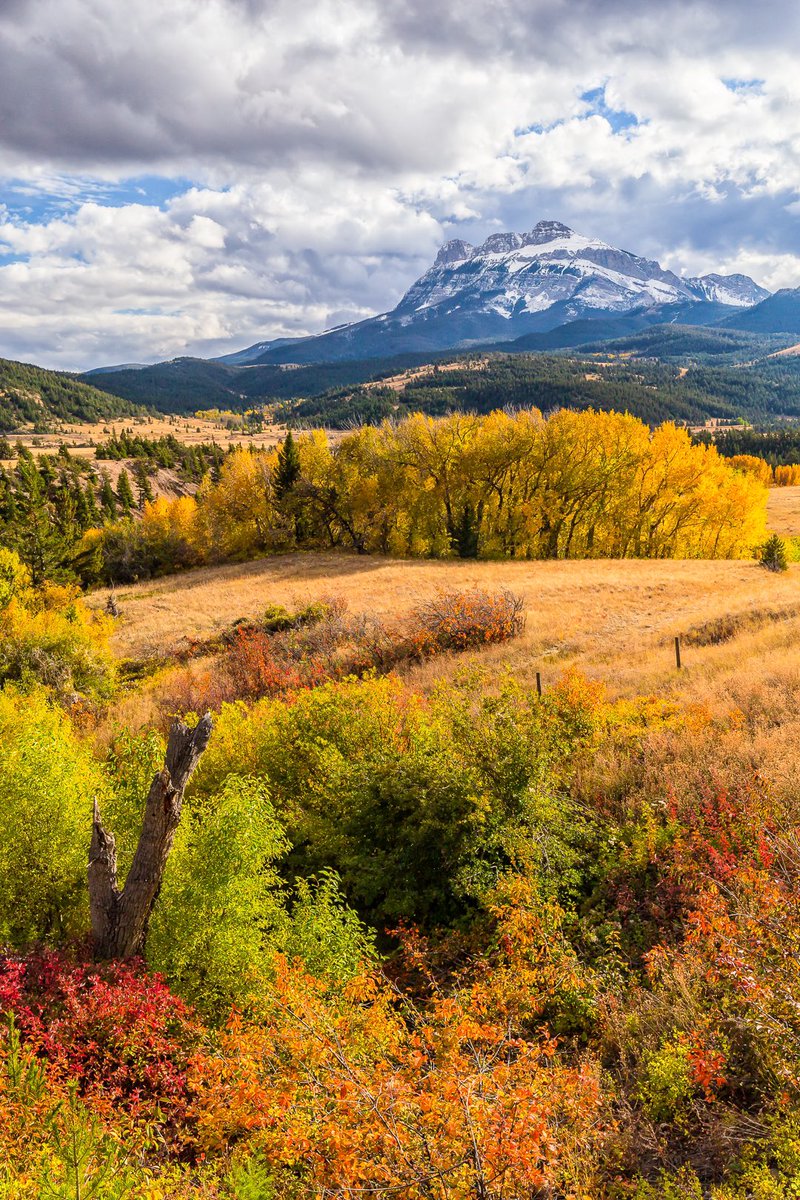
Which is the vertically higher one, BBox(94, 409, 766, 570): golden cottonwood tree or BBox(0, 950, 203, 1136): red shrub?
BBox(94, 409, 766, 570): golden cottonwood tree

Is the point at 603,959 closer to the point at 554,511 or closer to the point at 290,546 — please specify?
the point at 554,511

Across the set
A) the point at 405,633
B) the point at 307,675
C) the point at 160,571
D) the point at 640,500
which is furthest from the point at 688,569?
the point at 160,571

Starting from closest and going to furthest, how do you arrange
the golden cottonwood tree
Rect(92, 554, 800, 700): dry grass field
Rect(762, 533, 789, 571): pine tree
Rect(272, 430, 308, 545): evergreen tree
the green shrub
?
1. the green shrub
2. Rect(92, 554, 800, 700): dry grass field
3. Rect(762, 533, 789, 571): pine tree
4. the golden cottonwood tree
5. Rect(272, 430, 308, 545): evergreen tree

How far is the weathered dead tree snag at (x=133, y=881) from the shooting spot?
8.22m

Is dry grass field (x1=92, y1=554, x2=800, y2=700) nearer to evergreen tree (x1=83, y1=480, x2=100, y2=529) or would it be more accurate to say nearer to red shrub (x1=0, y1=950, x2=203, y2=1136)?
red shrub (x1=0, y1=950, x2=203, y2=1136)

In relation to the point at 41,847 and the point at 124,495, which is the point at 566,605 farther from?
the point at 124,495

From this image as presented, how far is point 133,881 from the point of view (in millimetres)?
8266

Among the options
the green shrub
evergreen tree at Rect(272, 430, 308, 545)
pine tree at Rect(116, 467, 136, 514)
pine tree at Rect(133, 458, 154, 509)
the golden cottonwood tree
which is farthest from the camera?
pine tree at Rect(133, 458, 154, 509)

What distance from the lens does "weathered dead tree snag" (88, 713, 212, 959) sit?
8.22 m

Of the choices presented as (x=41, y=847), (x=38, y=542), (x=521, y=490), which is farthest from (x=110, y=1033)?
(x=38, y=542)

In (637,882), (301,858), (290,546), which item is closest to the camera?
(637,882)

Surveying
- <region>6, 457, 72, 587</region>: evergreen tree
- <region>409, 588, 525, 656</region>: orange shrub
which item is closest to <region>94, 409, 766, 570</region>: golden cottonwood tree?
<region>6, 457, 72, 587</region>: evergreen tree

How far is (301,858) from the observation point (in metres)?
12.0

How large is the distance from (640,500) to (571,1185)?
51.9 m
